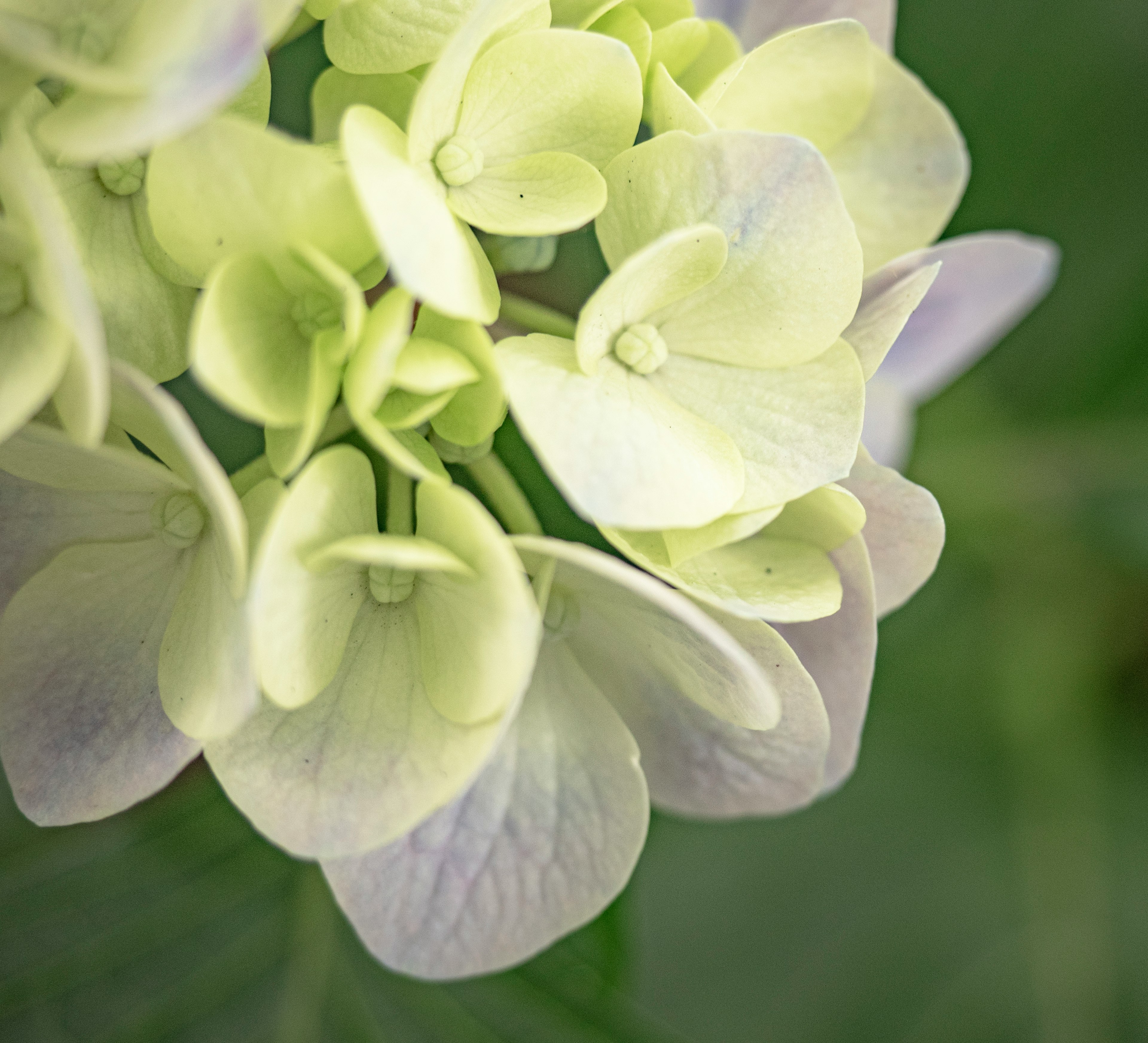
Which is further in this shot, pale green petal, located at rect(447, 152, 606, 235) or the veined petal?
the veined petal

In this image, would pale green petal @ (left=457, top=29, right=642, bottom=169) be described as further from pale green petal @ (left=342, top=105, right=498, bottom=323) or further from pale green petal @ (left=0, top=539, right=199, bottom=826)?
pale green petal @ (left=0, top=539, right=199, bottom=826)

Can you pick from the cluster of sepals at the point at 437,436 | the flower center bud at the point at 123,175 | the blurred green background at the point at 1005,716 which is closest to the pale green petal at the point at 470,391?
the cluster of sepals at the point at 437,436

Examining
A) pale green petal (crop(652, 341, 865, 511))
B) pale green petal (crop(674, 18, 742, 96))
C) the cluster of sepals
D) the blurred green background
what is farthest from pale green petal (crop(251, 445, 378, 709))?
the blurred green background

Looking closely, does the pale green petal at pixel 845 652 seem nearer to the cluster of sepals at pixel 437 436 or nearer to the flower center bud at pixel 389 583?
the cluster of sepals at pixel 437 436

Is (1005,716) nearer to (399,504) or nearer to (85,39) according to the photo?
(399,504)

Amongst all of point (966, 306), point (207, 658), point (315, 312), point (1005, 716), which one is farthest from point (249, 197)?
point (1005, 716)

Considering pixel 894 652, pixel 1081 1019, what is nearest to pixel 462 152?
pixel 894 652
